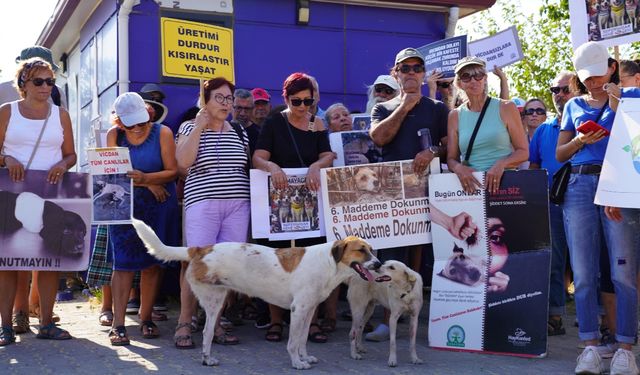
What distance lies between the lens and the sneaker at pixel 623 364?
479 cm

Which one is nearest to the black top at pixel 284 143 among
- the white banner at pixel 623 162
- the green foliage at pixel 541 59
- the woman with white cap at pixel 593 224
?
the woman with white cap at pixel 593 224

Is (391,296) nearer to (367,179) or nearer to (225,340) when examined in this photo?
(367,179)

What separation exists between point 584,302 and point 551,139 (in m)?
1.90

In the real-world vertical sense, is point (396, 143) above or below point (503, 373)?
above

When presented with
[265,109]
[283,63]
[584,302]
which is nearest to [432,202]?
[584,302]

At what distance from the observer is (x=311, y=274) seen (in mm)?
5230

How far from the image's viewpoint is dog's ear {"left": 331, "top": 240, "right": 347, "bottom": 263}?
5.21m

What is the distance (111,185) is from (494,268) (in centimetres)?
311

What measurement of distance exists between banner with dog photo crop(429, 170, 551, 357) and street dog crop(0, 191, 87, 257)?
2.91m

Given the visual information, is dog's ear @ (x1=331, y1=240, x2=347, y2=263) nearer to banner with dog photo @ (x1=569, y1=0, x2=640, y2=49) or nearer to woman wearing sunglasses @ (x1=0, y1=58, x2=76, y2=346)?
woman wearing sunglasses @ (x1=0, y1=58, x2=76, y2=346)

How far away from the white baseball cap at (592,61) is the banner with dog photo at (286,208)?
7.45ft

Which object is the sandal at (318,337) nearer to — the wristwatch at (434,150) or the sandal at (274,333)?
the sandal at (274,333)

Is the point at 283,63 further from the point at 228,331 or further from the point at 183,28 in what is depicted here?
the point at 228,331

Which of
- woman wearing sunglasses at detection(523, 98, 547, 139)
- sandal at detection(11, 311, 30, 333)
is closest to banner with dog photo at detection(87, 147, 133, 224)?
sandal at detection(11, 311, 30, 333)
